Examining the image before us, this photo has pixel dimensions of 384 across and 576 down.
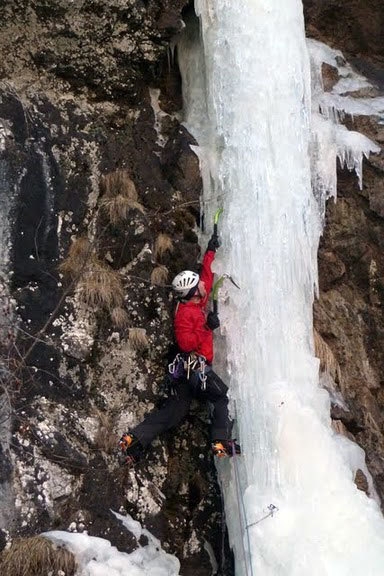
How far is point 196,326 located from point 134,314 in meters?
0.66

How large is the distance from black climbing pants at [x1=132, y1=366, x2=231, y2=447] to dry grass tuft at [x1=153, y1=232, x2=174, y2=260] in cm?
129

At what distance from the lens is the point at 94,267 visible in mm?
6727

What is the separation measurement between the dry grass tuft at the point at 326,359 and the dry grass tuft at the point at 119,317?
6.16ft

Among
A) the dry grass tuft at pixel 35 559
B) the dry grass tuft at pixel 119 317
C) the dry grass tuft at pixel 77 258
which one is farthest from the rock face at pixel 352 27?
the dry grass tuft at pixel 35 559

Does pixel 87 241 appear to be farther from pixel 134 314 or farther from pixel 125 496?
pixel 125 496

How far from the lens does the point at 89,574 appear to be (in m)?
5.45

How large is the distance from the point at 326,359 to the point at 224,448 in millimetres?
1644

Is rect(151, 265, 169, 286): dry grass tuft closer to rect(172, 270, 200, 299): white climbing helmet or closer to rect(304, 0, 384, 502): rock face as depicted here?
rect(172, 270, 200, 299): white climbing helmet

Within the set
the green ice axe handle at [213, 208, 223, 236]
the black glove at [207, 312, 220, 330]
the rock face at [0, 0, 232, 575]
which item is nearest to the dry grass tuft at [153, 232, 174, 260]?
the rock face at [0, 0, 232, 575]

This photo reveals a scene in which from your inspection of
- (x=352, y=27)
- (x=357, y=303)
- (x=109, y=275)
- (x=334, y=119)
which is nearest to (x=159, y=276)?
(x=109, y=275)

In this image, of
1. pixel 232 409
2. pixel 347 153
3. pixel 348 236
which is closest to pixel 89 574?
pixel 232 409

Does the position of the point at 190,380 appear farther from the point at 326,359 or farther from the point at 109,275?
the point at 326,359

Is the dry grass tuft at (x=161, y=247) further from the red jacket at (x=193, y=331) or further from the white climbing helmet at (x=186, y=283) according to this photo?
the red jacket at (x=193, y=331)

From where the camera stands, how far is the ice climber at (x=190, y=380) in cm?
617
